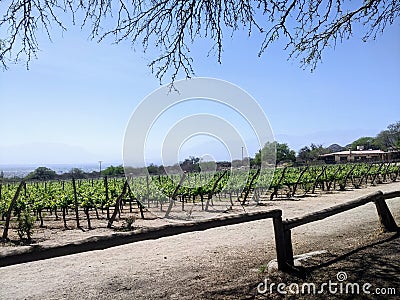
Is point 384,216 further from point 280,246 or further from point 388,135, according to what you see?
point 388,135

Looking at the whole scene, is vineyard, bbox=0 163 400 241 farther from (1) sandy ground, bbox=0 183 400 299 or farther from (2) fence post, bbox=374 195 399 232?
(2) fence post, bbox=374 195 399 232

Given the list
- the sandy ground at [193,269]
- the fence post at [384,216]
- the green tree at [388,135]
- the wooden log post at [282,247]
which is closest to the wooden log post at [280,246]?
the wooden log post at [282,247]

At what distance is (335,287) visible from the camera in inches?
138

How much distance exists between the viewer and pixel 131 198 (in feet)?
47.5

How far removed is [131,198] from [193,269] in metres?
9.95

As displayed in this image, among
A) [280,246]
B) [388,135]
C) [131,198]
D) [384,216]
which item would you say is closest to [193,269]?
[280,246]

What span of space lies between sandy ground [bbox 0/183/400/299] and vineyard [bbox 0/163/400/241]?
336cm

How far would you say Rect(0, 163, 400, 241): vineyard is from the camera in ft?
36.6

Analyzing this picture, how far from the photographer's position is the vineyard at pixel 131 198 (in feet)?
36.6

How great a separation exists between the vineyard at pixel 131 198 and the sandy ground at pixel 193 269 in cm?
336

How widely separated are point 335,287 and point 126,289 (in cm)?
209

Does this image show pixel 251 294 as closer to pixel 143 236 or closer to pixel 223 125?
pixel 143 236

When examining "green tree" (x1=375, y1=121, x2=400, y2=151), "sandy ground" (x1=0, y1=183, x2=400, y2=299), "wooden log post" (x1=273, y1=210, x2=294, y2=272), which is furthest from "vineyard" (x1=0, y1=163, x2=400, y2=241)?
"green tree" (x1=375, y1=121, x2=400, y2=151)

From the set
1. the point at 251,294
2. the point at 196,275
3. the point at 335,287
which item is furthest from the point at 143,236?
the point at 335,287
